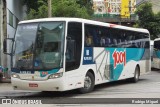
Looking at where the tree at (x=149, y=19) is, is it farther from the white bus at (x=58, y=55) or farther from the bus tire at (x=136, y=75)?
the white bus at (x=58, y=55)

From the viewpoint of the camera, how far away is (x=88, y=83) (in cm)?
1614

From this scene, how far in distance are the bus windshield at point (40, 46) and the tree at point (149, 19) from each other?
3394 cm

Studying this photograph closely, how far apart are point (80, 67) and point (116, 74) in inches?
163

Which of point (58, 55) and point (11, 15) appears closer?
point (58, 55)

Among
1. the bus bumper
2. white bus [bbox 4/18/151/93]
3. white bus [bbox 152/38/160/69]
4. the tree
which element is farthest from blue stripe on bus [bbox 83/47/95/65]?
the tree

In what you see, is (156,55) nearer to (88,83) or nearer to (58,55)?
(88,83)

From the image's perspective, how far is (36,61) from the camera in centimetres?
1430

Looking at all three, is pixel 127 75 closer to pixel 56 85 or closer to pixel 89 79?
pixel 89 79

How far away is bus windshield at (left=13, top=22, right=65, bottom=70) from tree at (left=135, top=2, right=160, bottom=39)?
33.9 meters

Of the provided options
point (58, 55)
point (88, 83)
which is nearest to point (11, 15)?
point (88, 83)

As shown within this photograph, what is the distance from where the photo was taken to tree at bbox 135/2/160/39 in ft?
155

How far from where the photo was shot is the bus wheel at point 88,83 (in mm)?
15812

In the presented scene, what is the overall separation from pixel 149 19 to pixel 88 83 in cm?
3321

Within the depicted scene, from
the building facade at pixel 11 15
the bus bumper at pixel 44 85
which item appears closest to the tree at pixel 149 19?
the building facade at pixel 11 15
